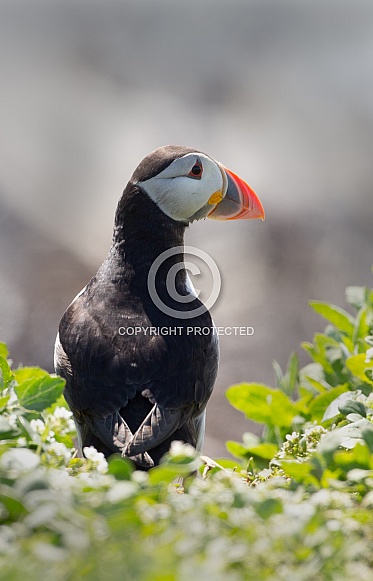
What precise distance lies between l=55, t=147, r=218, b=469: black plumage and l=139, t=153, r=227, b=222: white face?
39 mm

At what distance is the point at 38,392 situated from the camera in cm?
243

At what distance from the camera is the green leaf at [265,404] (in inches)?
149

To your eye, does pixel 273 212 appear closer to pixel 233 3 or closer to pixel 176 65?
pixel 176 65

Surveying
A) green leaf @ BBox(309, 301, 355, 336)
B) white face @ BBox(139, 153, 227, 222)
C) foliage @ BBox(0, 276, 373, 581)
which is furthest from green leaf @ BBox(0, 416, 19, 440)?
green leaf @ BBox(309, 301, 355, 336)

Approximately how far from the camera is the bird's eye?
13.4ft

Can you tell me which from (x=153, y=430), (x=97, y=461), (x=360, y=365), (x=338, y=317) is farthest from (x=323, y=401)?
(x=97, y=461)

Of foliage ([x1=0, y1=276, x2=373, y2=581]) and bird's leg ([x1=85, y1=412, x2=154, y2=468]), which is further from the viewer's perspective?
bird's leg ([x1=85, y1=412, x2=154, y2=468])

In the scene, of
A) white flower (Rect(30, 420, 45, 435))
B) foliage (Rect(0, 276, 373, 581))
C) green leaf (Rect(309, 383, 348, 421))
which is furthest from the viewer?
green leaf (Rect(309, 383, 348, 421))

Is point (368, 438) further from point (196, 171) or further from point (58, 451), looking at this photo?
point (196, 171)

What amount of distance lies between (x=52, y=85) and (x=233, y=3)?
267 cm

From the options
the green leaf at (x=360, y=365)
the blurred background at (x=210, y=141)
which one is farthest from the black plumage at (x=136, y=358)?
the blurred background at (x=210, y=141)

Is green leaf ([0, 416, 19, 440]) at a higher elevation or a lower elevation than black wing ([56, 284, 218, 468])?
higher

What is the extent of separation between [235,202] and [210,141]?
4.24m

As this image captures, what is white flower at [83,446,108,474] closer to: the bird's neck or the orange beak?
the bird's neck
